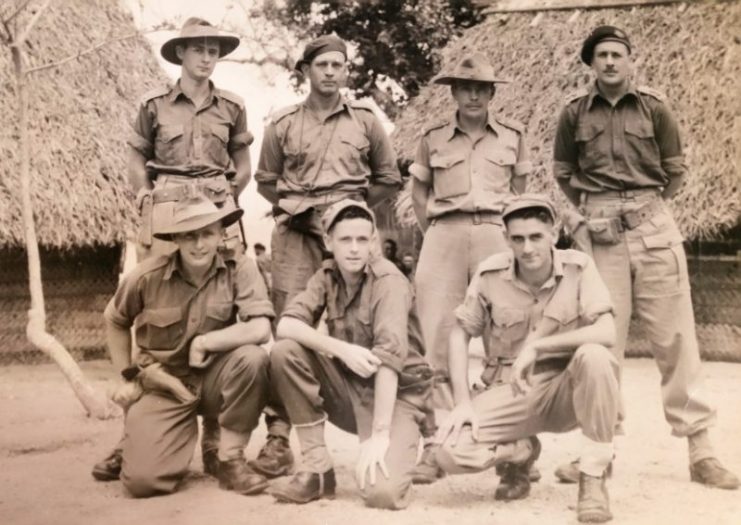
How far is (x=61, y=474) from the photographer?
448 cm

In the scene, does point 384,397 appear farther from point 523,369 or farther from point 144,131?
point 144,131

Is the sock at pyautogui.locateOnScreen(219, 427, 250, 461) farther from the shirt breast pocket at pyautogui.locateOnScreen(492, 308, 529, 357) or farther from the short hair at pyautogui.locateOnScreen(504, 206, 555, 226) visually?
the short hair at pyautogui.locateOnScreen(504, 206, 555, 226)

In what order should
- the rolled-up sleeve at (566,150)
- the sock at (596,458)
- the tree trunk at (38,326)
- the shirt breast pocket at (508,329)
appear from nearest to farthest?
the sock at (596,458) → the shirt breast pocket at (508,329) → the rolled-up sleeve at (566,150) → the tree trunk at (38,326)

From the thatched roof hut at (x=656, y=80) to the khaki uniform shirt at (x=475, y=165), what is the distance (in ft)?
11.2

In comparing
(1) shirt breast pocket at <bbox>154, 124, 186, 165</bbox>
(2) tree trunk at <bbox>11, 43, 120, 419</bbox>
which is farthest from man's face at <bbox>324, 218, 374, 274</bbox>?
(2) tree trunk at <bbox>11, 43, 120, 419</bbox>

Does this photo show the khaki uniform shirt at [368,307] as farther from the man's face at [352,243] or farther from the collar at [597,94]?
the collar at [597,94]

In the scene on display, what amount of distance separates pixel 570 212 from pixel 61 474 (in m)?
2.57

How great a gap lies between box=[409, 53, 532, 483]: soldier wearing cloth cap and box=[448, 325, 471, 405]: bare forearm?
809 millimetres

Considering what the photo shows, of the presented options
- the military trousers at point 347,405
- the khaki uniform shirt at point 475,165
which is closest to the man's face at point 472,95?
the khaki uniform shirt at point 475,165

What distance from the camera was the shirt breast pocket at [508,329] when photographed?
13.1ft

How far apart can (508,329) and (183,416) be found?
1.41 meters

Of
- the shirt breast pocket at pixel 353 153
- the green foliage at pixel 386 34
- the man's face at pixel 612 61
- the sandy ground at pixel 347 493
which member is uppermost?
the green foliage at pixel 386 34

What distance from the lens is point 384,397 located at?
382 centimetres

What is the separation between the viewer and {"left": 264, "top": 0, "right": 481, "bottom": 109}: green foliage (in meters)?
13.5
